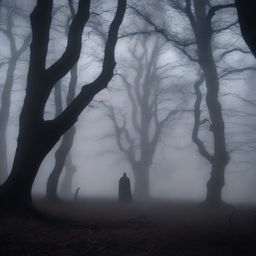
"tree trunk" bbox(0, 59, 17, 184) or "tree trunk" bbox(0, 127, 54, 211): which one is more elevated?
"tree trunk" bbox(0, 59, 17, 184)

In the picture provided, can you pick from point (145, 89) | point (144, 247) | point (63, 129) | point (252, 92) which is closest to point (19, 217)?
point (63, 129)

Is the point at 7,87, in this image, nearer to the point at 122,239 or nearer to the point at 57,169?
the point at 57,169

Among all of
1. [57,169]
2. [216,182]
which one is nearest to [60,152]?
[57,169]

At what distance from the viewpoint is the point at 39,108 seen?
871cm

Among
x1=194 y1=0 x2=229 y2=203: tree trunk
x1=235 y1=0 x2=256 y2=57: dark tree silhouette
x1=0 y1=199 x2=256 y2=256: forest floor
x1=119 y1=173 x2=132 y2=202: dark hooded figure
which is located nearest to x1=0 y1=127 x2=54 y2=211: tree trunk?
x1=0 y1=199 x2=256 y2=256: forest floor

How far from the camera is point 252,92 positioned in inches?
1253

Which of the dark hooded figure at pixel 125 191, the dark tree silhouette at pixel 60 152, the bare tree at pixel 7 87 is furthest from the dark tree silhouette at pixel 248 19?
the bare tree at pixel 7 87

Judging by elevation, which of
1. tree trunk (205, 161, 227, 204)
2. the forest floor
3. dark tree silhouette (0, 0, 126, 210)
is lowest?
the forest floor

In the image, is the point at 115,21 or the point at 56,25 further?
the point at 56,25

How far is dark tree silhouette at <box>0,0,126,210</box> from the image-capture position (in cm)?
816

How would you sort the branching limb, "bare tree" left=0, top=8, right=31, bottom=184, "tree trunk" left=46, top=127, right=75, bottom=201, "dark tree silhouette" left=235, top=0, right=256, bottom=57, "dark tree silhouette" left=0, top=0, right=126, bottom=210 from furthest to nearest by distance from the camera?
"bare tree" left=0, top=8, right=31, bottom=184 < the branching limb < "tree trunk" left=46, top=127, right=75, bottom=201 < "dark tree silhouette" left=0, top=0, right=126, bottom=210 < "dark tree silhouette" left=235, top=0, right=256, bottom=57

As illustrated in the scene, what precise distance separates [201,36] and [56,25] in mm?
9178

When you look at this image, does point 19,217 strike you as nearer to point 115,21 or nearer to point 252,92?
point 115,21

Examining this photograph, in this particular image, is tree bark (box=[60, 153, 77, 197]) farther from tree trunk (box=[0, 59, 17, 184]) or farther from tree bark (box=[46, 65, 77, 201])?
tree bark (box=[46, 65, 77, 201])
